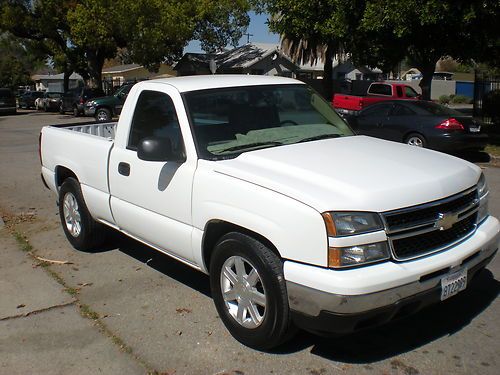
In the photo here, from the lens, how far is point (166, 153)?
4.20 m

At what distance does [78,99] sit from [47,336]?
29453 mm

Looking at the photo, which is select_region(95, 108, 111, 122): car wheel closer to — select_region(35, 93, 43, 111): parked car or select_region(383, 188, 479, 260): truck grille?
select_region(35, 93, 43, 111): parked car

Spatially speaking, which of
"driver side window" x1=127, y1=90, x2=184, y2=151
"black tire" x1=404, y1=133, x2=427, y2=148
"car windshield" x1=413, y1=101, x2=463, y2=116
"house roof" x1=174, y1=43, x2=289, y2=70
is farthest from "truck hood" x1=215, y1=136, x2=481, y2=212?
"house roof" x1=174, y1=43, x2=289, y2=70

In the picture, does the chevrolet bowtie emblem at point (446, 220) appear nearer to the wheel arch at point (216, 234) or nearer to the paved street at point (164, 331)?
the paved street at point (164, 331)

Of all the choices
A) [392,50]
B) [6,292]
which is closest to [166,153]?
[6,292]

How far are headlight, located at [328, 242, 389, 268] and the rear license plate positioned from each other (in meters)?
0.53

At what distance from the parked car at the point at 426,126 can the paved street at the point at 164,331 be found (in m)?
7.63

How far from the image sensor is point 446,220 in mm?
3531

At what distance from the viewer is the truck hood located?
3293 millimetres

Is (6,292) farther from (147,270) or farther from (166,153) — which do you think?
(166,153)

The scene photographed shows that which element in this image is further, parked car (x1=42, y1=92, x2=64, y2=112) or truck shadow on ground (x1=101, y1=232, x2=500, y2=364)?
parked car (x1=42, y1=92, x2=64, y2=112)

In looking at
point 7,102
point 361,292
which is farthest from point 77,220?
point 7,102

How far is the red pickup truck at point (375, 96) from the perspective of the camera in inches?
859

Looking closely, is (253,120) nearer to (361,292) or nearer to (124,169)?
(124,169)
